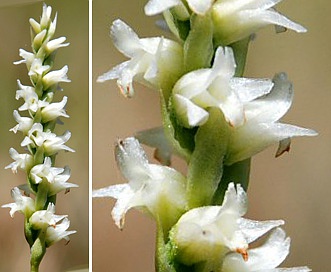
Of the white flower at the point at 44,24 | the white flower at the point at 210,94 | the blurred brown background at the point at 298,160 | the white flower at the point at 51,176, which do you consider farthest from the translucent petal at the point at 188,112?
the white flower at the point at 44,24

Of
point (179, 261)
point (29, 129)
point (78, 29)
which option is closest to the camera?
point (179, 261)

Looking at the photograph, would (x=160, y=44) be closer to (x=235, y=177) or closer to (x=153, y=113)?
(x=235, y=177)

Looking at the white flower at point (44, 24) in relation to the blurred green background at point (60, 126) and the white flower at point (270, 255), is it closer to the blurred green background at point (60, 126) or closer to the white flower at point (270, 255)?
the blurred green background at point (60, 126)

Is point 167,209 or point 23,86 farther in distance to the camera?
point 23,86

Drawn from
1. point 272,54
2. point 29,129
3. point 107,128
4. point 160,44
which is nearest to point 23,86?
point 29,129

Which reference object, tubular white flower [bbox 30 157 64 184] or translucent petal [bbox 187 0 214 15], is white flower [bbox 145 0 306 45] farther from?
tubular white flower [bbox 30 157 64 184]

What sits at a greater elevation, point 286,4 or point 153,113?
point 286,4

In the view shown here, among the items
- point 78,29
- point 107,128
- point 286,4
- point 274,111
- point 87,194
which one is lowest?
point 87,194

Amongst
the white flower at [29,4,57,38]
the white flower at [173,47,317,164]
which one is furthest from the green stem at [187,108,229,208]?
the white flower at [29,4,57,38]
